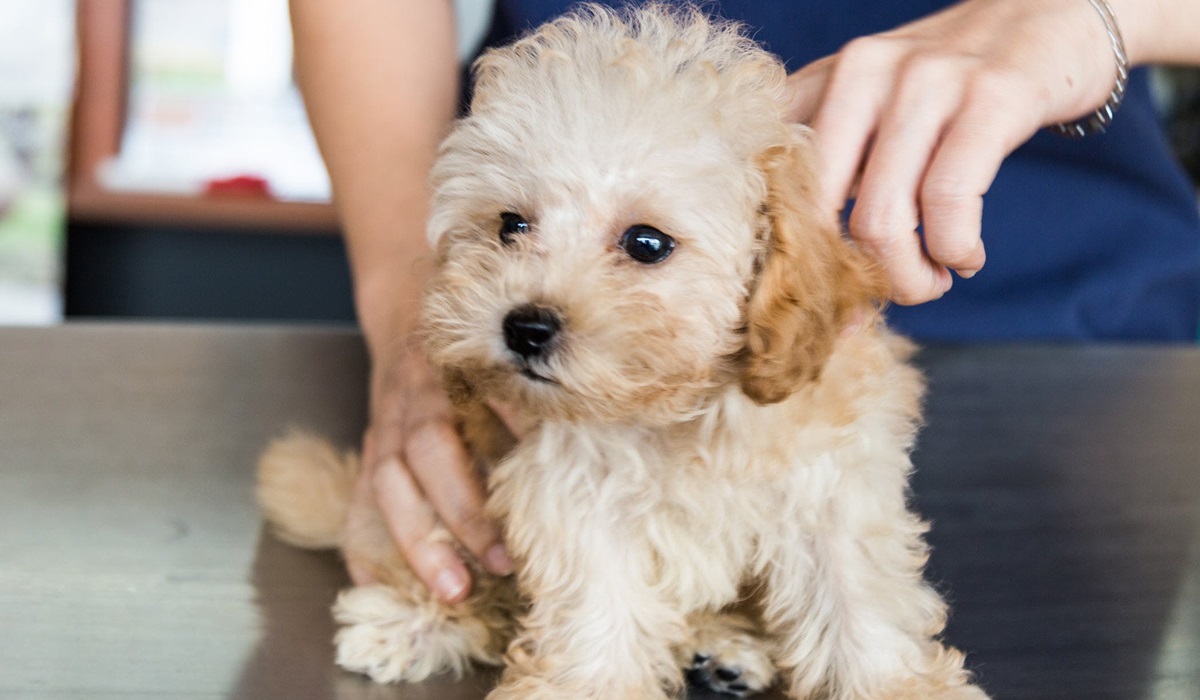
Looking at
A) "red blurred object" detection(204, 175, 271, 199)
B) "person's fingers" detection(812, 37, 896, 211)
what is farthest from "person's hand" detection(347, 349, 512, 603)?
"red blurred object" detection(204, 175, 271, 199)

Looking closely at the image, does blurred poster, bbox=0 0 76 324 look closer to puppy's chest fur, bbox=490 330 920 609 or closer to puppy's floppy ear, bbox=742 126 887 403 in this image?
puppy's chest fur, bbox=490 330 920 609

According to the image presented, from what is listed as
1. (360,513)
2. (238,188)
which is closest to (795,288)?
(360,513)

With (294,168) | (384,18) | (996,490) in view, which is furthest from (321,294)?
(996,490)

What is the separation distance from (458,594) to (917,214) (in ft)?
2.17

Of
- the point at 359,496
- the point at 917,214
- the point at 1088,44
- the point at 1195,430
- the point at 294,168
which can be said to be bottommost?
the point at 294,168

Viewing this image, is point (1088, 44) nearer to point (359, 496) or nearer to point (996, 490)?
point (996, 490)

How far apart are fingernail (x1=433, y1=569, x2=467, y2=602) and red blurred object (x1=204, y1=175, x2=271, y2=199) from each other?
2763 millimetres

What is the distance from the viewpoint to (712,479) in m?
1.00

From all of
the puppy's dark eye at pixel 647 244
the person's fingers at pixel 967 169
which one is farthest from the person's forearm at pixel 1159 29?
the puppy's dark eye at pixel 647 244

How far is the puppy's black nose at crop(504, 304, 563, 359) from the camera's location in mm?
935

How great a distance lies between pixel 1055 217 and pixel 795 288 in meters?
1.07

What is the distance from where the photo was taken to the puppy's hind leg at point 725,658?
106 cm

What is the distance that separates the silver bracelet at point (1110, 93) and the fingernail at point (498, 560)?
2.59 feet

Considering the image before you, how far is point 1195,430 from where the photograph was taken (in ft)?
5.71
